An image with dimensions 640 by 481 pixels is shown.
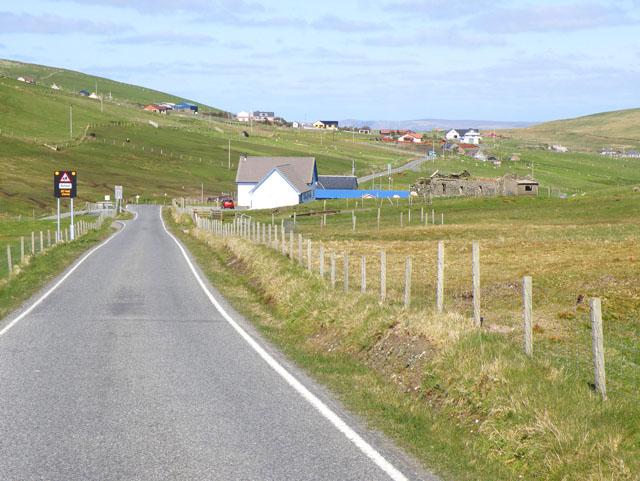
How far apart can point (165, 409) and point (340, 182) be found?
116m

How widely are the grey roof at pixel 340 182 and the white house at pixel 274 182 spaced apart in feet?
39.9

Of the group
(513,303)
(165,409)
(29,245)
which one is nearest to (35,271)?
(513,303)

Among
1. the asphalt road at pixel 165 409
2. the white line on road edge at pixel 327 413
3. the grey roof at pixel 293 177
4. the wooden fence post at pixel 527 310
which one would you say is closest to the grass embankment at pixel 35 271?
the asphalt road at pixel 165 409

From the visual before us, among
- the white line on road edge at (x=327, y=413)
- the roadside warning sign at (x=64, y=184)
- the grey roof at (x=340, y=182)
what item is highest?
the grey roof at (x=340, y=182)

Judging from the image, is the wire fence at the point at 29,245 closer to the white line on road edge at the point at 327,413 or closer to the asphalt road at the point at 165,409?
the asphalt road at the point at 165,409

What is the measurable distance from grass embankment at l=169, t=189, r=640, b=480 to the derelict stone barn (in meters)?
78.7

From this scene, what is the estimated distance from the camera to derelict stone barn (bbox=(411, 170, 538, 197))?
10150cm

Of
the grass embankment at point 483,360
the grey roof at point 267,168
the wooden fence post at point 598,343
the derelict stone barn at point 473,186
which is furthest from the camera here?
the grey roof at point 267,168

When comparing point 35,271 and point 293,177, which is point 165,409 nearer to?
point 35,271

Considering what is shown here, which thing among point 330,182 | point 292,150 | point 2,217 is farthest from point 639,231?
point 292,150

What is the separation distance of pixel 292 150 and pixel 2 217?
4235 inches

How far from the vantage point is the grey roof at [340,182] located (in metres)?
124

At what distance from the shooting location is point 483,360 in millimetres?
9438

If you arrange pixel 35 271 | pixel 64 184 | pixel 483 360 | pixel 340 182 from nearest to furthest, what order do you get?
pixel 483 360 < pixel 35 271 < pixel 64 184 < pixel 340 182
